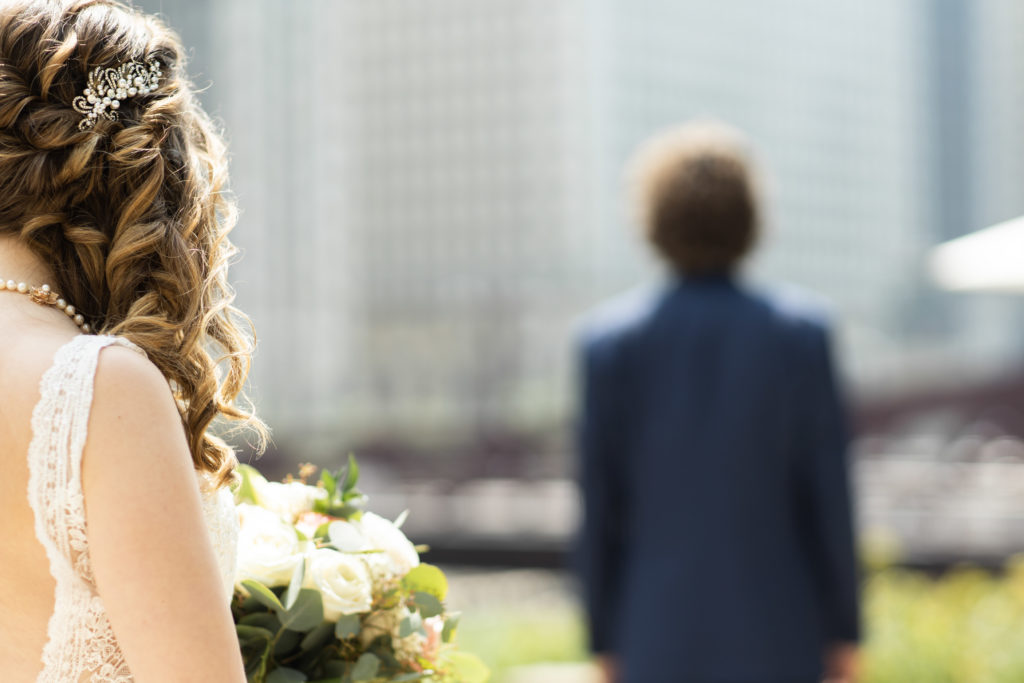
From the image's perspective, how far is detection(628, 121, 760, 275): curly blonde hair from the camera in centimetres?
320

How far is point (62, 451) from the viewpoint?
1116 mm

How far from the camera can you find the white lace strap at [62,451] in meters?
1.11

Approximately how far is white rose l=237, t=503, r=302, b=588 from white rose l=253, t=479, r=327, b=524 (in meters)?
0.08

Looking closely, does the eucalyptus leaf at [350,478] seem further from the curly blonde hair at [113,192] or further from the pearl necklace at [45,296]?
the pearl necklace at [45,296]

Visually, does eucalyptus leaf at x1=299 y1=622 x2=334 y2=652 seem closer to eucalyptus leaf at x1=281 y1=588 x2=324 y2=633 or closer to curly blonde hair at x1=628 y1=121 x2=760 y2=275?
eucalyptus leaf at x1=281 y1=588 x2=324 y2=633

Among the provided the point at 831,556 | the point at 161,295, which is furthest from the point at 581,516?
the point at 161,295

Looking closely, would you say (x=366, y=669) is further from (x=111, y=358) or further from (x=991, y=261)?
(x=991, y=261)

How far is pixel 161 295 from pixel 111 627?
385mm

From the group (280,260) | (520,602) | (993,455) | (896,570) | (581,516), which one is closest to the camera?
(581,516)

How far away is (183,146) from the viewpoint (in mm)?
1365

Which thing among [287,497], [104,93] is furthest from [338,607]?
[104,93]

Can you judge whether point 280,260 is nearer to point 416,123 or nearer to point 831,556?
point 416,123

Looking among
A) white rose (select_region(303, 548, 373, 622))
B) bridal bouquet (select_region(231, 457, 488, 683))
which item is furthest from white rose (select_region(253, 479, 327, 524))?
white rose (select_region(303, 548, 373, 622))

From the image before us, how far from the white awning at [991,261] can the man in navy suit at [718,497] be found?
7.98ft
